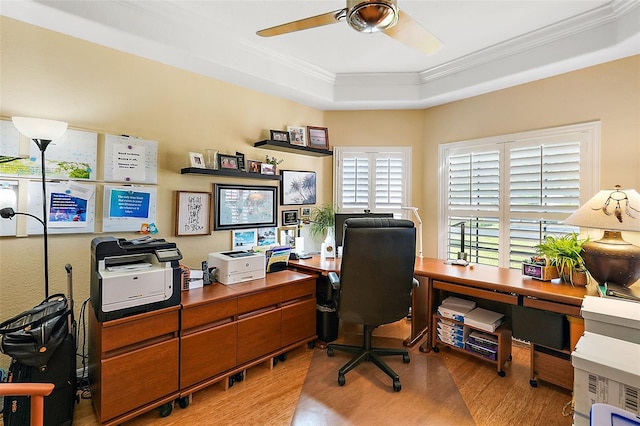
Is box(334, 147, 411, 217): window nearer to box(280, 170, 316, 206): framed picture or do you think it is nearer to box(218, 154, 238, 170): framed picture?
box(280, 170, 316, 206): framed picture

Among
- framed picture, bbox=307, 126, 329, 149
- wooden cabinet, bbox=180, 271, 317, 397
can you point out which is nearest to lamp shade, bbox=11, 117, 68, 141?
wooden cabinet, bbox=180, 271, 317, 397

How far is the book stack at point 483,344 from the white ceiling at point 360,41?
91.3 inches

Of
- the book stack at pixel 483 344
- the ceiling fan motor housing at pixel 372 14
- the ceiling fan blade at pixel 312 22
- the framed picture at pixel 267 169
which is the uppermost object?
the ceiling fan blade at pixel 312 22

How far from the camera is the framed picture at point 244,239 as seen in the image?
3093 millimetres

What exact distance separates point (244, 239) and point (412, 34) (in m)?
2.28

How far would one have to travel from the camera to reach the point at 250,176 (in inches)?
119

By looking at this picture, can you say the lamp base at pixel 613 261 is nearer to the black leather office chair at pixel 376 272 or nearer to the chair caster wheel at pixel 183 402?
the black leather office chair at pixel 376 272

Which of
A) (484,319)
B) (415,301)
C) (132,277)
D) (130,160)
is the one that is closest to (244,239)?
(130,160)

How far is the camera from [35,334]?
164cm

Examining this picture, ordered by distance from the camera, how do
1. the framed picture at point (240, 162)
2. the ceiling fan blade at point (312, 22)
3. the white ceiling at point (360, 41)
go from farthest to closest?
1. the framed picture at point (240, 162)
2. the white ceiling at point (360, 41)
3. the ceiling fan blade at point (312, 22)

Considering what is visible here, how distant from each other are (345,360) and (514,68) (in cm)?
299

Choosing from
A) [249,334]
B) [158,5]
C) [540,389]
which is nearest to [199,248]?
[249,334]

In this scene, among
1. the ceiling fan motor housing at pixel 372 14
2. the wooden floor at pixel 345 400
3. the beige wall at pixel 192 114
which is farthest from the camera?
the beige wall at pixel 192 114

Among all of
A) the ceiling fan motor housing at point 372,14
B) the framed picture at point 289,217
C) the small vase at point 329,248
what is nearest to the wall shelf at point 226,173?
the framed picture at point 289,217
